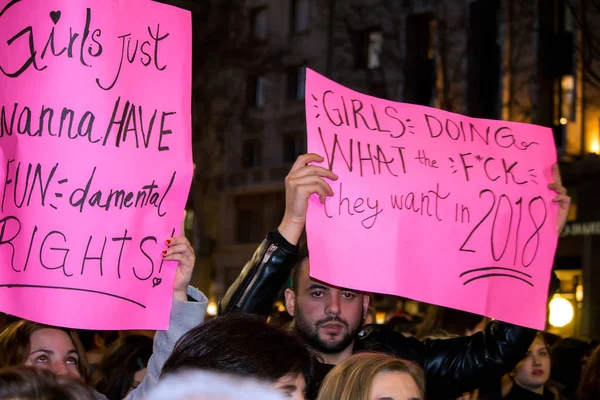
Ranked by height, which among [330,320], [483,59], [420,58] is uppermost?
[420,58]

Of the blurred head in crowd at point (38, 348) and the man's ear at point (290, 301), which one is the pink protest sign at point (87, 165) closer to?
the blurred head in crowd at point (38, 348)

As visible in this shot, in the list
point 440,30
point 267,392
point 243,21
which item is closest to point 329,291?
point 267,392

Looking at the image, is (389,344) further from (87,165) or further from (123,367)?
(123,367)

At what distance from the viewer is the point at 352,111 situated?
3.70 metres

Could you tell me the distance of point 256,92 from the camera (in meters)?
34.4

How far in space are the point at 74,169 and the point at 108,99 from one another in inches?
11.0

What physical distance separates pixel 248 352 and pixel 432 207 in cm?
175

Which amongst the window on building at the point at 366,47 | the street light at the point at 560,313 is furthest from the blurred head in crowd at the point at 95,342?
the window on building at the point at 366,47

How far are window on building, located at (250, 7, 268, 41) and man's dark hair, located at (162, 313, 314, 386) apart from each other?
32178 mm

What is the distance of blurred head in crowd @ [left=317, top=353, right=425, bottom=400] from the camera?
117 inches

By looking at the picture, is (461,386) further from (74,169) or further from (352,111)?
(74,169)

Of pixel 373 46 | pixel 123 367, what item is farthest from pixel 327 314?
pixel 373 46

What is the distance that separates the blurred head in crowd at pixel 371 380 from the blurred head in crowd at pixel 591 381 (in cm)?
264

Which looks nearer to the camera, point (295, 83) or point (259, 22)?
point (295, 83)
